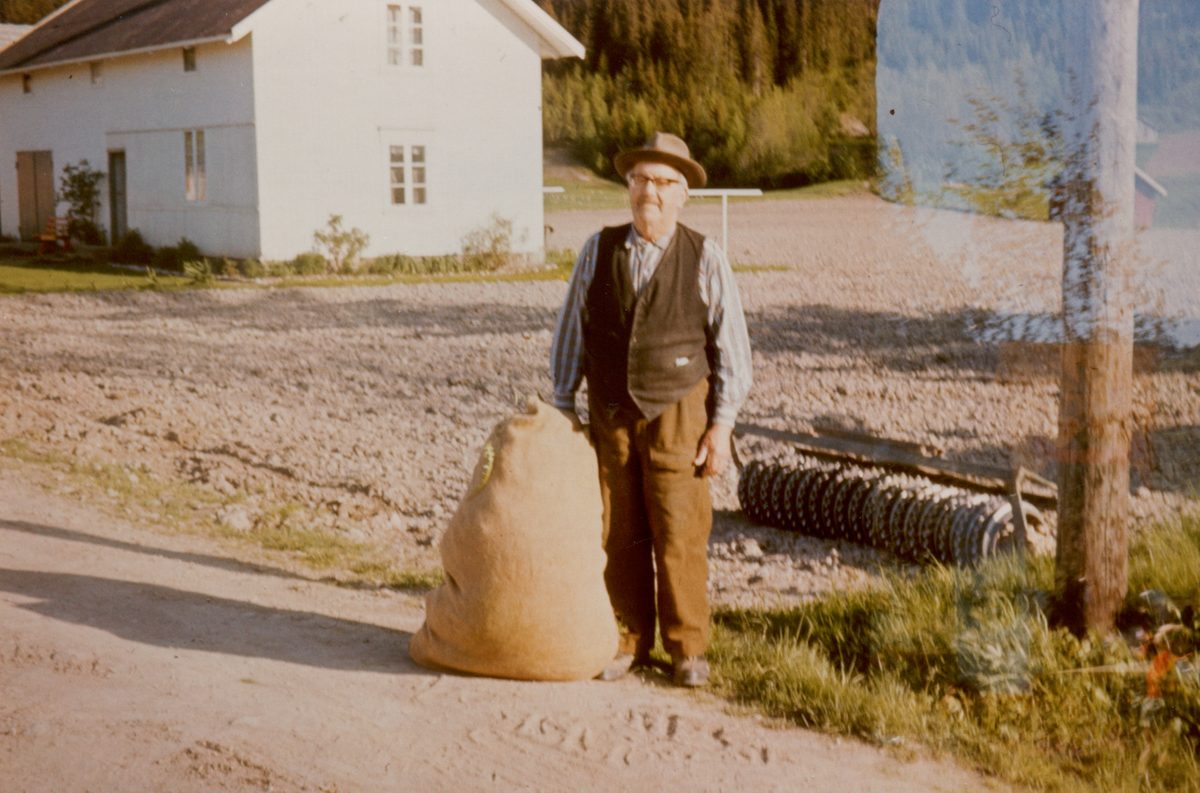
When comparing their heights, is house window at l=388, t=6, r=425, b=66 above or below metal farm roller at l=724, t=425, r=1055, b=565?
above

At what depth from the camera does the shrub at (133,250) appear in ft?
78.8

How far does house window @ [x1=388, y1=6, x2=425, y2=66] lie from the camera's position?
72.7 feet

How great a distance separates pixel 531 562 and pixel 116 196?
78.6 feet

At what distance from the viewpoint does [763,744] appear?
12.8 ft

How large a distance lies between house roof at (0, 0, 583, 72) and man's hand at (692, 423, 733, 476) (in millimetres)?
17685

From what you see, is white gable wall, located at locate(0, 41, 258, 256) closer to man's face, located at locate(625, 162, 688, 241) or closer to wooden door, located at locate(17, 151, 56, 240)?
wooden door, located at locate(17, 151, 56, 240)

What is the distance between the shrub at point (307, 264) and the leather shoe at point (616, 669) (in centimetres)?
1774

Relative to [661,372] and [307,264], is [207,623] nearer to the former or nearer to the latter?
[661,372]

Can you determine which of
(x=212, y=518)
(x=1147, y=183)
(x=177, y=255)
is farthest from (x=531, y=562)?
(x=177, y=255)

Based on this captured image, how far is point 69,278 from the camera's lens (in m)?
21.6

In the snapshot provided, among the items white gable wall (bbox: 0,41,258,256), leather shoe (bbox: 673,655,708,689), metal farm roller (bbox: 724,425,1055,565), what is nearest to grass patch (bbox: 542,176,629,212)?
white gable wall (bbox: 0,41,258,256)

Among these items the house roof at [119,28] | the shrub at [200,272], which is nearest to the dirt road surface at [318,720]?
the shrub at [200,272]

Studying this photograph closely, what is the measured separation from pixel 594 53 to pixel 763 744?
23.2 m

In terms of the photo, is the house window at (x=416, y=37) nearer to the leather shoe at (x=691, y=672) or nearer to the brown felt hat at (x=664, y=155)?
the brown felt hat at (x=664, y=155)
